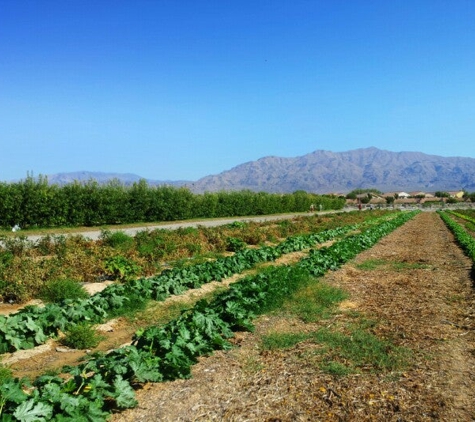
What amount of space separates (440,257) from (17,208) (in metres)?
24.1

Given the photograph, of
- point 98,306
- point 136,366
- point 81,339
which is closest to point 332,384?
point 136,366

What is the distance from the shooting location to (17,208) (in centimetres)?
2711

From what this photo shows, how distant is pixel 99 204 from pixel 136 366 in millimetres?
27691

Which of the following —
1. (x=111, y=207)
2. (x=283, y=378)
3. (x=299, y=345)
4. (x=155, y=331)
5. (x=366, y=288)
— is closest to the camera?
(x=283, y=378)

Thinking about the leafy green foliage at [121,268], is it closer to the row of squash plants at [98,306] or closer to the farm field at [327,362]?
the row of squash plants at [98,306]

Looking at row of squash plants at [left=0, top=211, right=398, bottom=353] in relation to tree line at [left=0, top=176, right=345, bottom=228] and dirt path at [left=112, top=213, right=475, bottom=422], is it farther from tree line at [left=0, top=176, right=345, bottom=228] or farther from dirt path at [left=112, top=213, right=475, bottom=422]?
tree line at [left=0, top=176, right=345, bottom=228]

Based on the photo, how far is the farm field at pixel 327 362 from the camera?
471cm

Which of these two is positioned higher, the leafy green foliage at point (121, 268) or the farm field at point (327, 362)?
the leafy green foliage at point (121, 268)

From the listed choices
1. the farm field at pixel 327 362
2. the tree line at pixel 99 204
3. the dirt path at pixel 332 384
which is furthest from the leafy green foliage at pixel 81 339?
the tree line at pixel 99 204

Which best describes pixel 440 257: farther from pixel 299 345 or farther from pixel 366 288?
pixel 299 345

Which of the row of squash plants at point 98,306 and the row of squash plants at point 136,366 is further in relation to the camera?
the row of squash plants at point 98,306

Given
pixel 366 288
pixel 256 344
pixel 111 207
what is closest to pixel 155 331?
pixel 256 344

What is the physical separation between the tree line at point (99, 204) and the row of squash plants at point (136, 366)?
22923 millimetres

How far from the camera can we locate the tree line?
2756cm
